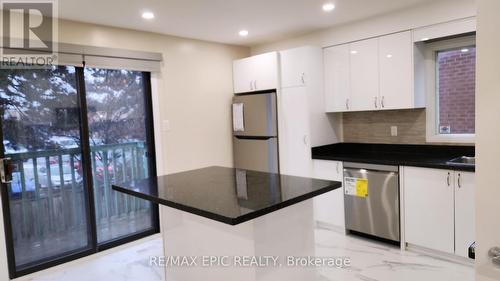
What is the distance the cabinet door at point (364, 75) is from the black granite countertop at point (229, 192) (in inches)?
69.8

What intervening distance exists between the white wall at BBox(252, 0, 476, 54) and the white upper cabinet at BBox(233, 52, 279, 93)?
0.41 metres

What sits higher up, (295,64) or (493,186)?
(295,64)

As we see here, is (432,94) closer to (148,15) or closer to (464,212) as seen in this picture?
(464,212)

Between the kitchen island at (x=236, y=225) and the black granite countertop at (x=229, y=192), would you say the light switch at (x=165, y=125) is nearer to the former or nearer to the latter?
the black granite countertop at (x=229, y=192)

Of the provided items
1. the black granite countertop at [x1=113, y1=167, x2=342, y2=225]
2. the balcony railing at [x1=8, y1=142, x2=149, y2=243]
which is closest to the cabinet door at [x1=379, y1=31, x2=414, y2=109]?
the black granite countertop at [x1=113, y1=167, x2=342, y2=225]

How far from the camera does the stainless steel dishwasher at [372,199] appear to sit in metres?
3.24

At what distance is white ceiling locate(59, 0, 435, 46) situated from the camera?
2.88 meters

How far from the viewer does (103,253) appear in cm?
350

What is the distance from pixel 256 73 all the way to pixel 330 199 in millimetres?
1778

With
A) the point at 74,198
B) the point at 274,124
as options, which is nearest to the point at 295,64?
the point at 274,124

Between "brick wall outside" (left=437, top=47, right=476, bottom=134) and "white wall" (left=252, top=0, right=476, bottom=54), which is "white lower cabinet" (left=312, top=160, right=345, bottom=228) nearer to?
"brick wall outside" (left=437, top=47, right=476, bottom=134)

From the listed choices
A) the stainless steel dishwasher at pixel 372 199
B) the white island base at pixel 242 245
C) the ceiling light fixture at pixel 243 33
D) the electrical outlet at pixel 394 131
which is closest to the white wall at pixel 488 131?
the white island base at pixel 242 245

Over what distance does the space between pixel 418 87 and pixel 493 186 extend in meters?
2.76

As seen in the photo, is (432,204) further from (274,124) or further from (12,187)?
(12,187)
